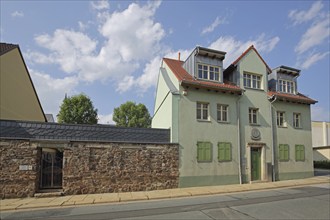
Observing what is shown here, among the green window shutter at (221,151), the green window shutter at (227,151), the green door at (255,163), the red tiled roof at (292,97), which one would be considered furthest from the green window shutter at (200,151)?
the red tiled roof at (292,97)

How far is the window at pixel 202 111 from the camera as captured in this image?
15.5 m

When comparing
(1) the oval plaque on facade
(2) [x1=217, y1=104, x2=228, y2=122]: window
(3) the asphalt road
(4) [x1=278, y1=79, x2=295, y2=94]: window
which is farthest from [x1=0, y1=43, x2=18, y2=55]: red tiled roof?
(4) [x1=278, y1=79, x2=295, y2=94]: window

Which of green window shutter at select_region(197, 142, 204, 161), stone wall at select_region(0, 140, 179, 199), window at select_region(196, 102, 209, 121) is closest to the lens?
stone wall at select_region(0, 140, 179, 199)

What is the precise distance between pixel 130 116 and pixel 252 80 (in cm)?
2573

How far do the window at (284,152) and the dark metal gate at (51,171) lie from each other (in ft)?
49.7

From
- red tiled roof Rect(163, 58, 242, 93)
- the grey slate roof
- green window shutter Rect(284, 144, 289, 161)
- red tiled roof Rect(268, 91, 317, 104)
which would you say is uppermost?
red tiled roof Rect(163, 58, 242, 93)

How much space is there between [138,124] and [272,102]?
25.1m

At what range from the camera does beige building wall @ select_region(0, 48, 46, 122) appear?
15.8 metres

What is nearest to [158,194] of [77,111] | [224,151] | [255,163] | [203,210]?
[203,210]

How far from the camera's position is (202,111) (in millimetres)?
15609

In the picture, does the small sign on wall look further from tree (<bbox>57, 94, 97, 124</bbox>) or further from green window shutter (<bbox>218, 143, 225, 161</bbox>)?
tree (<bbox>57, 94, 97, 124</bbox>)

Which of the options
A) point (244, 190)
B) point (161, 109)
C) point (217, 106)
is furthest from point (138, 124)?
Answer: point (244, 190)

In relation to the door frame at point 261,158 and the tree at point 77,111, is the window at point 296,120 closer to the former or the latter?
the door frame at point 261,158

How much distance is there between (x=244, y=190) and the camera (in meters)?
13.2
